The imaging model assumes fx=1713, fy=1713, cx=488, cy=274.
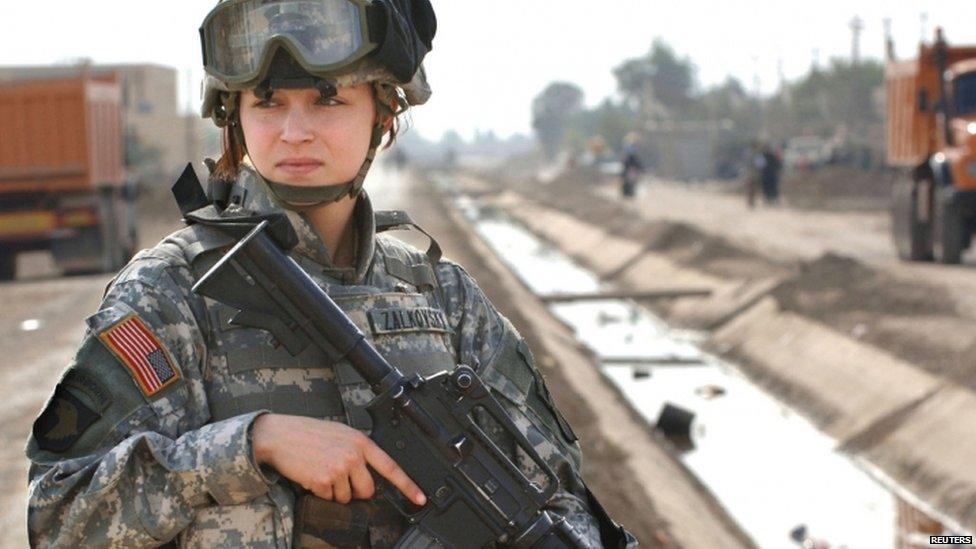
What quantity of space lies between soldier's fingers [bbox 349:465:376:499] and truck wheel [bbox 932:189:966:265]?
18124 mm

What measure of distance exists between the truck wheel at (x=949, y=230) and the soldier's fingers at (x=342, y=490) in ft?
59.5

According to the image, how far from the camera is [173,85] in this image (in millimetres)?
82812

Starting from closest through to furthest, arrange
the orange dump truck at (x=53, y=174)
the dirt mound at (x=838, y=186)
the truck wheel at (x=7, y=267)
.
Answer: the orange dump truck at (x=53, y=174), the truck wheel at (x=7, y=267), the dirt mound at (x=838, y=186)

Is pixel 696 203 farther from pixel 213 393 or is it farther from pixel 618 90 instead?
pixel 618 90

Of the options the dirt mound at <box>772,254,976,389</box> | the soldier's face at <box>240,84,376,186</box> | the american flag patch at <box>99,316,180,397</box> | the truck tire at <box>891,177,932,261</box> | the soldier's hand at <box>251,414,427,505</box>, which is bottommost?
the dirt mound at <box>772,254,976,389</box>

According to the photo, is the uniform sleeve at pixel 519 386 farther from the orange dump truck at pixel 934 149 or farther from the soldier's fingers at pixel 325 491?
the orange dump truck at pixel 934 149

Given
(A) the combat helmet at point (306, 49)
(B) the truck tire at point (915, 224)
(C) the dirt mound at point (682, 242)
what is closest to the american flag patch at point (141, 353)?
(A) the combat helmet at point (306, 49)

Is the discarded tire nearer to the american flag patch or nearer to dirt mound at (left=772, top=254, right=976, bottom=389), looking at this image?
dirt mound at (left=772, top=254, right=976, bottom=389)

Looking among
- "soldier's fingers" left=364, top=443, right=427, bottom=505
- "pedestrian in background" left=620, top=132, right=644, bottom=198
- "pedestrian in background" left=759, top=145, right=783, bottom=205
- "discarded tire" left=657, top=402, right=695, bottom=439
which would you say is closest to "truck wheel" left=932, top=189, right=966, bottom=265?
"discarded tire" left=657, top=402, right=695, bottom=439

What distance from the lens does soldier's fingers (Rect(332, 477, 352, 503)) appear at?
2410mm

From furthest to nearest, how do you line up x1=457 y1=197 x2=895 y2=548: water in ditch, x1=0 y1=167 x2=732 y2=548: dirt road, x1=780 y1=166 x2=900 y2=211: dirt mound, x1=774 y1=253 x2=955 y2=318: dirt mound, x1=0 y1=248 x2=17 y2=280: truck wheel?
x1=780 y1=166 x2=900 y2=211: dirt mound → x1=0 y1=248 x2=17 y2=280: truck wheel → x1=774 y1=253 x2=955 y2=318: dirt mound → x1=457 y1=197 x2=895 y2=548: water in ditch → x1=0 y1=167 x2=732 y2=548: dirt road

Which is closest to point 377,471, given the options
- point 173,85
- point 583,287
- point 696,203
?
point 583,287

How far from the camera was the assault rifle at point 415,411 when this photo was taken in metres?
2.49

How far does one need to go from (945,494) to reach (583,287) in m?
15.8
